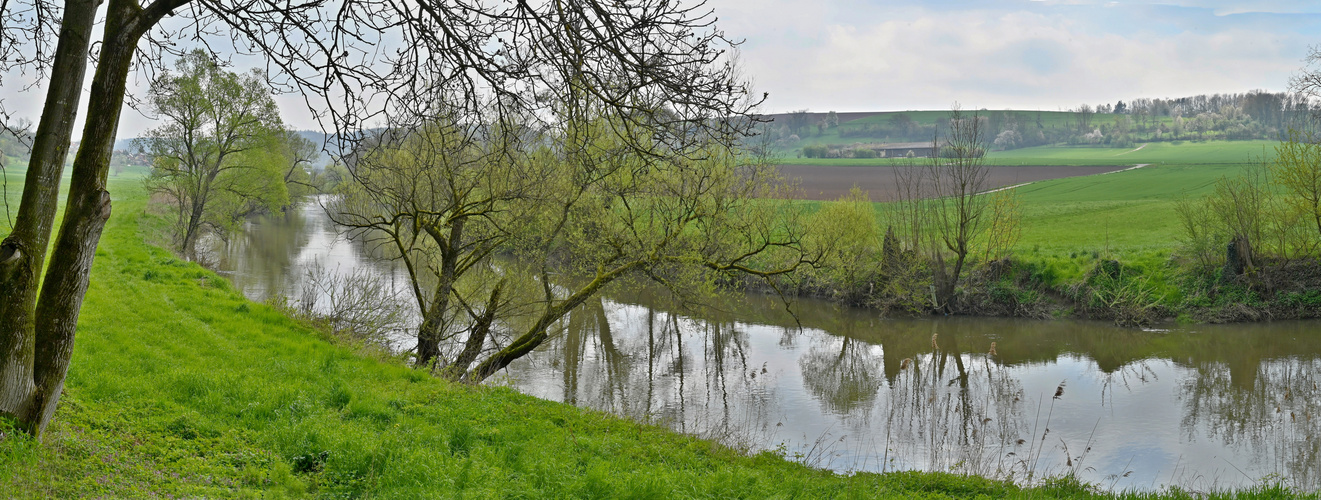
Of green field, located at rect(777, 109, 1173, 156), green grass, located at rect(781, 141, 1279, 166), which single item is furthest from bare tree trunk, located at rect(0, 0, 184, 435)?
green field, located at rect(777, 109, 1173, 156)

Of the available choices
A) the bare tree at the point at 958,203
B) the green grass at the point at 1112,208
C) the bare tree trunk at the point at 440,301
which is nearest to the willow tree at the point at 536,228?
the bare tree trunk at the point at 440,301

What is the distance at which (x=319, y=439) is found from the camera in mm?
6043

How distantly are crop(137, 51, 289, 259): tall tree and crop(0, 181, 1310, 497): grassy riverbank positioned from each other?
17.1 m

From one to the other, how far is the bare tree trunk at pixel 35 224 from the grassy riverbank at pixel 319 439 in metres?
0.33

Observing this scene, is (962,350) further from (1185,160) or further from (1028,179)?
(1185,160)

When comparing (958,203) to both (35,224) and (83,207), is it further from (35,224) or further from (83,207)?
(35,224)

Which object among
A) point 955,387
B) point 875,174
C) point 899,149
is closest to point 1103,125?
point 899,149

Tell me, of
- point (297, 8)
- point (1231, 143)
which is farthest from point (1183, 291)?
point (1231, 143)

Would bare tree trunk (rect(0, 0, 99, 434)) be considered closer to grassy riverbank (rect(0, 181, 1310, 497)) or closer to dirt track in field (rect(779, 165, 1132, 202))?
grassy riverbank (rect(0, 181, 1310, 497))

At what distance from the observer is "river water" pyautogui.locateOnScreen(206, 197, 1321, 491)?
12297mm

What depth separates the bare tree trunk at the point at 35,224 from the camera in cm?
460

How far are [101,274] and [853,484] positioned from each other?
13.9m

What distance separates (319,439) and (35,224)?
237cm

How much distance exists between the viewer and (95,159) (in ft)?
16.0
